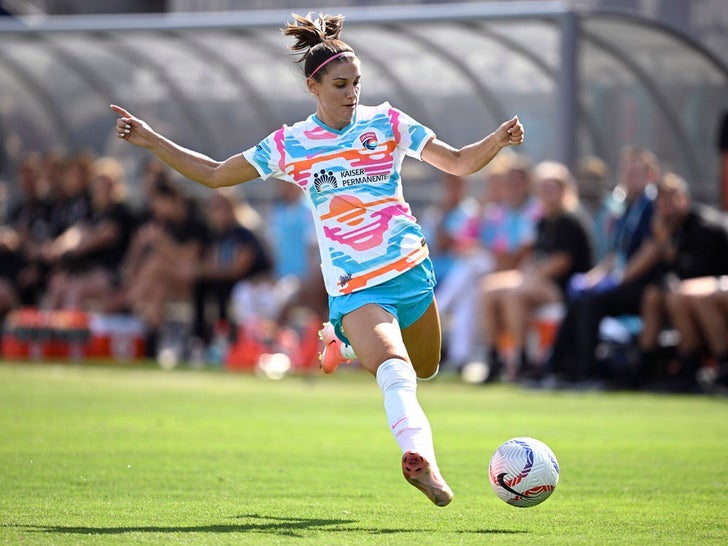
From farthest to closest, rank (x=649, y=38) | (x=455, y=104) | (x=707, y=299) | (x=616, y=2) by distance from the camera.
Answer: (x=616, y=2)
(x=455, y=104)
(x=649, y=38)
(x=707, y=299)

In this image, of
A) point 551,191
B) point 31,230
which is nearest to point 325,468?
point 551,191

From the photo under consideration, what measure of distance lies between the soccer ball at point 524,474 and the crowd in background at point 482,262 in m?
8.11

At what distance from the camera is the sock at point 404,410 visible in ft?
20.6

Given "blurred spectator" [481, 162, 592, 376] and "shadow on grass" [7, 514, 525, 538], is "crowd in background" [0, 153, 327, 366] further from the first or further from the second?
"shadow on grass" [7, 514, 525, 538]

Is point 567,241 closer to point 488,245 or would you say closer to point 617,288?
point 617,288

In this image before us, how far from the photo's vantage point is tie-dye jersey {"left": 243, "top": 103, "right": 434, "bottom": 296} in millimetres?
7168

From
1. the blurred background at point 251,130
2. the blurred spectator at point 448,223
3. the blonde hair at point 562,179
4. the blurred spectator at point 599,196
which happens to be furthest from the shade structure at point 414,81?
A: the blonde hair at point 562,179

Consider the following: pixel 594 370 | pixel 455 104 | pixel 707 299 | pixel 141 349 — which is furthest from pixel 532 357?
pixel 141 349

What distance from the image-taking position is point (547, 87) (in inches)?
712

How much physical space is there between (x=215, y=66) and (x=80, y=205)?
284cm

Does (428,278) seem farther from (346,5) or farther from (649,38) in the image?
(346,5)

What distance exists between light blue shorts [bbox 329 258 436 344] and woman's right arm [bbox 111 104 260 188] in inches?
31.0

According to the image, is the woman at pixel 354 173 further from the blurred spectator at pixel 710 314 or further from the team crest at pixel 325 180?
the blurred spectator at pixel 710 314

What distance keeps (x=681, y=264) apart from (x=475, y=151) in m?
8.00
